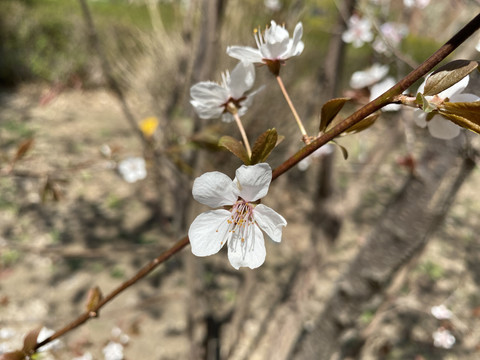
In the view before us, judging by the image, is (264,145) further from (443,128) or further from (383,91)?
(383,91)

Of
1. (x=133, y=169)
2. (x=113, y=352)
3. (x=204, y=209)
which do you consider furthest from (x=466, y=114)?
(x=133, y=169)

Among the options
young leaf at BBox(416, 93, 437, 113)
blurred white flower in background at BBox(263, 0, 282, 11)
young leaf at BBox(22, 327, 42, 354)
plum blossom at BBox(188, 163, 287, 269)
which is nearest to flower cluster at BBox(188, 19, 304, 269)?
plum blossom at BBox(188, 163, 287, 269)

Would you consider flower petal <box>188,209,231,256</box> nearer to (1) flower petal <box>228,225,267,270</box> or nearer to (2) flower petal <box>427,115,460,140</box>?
(1) flower petal <box>228,225,267,270</box>

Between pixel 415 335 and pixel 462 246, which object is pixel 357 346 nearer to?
pixel 415 335

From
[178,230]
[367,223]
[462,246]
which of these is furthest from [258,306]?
[462,246]

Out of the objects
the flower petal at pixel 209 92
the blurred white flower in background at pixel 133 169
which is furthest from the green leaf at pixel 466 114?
the blurred white flower in background at pixel 133 169

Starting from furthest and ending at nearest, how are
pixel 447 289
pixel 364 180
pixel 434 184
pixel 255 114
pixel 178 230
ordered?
pixel 447 289, pixel 255 114, pixel 364 180, pixel 178 230, pixel 434 184
